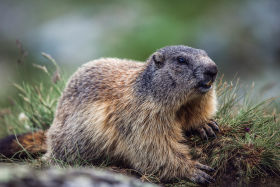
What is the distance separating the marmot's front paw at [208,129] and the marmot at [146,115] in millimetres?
15

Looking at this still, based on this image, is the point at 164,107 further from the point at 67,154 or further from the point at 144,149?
the point at 67,154

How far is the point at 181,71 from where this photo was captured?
17.8ft

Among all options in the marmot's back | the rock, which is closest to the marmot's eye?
the marmot's back

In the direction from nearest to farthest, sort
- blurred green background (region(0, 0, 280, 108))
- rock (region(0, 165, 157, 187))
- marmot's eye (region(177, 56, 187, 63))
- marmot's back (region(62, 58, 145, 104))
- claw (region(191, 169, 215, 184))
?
rock (region(0, 165, 157, 187))
claw (region(191, 169, 215, 184))
marmot's eye (region(177, 56, 187, 63))
marmot's back (region(62, 58, 145, 104))
blurred green background (region(0, 0, 280, 108))

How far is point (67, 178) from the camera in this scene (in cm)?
301

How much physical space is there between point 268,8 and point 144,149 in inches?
510

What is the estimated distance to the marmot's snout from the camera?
514cm

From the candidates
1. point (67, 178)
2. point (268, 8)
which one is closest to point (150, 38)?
point (268, 8)

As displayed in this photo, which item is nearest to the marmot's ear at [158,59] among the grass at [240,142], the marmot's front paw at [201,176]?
the grass at [240,142]

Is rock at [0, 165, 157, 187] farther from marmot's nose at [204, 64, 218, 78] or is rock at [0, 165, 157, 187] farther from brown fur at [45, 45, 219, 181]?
marmot's nose at [204, 64, 218, 78]

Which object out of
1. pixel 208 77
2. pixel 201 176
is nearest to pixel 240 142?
pixel 201 176

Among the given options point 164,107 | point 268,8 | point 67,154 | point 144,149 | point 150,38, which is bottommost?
point 67,154

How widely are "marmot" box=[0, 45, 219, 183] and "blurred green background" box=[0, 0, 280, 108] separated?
745cm

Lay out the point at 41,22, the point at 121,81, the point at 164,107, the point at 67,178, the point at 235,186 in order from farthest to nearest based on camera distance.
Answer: the point at 41,22
the point at 121,81
the point at 164,107
the point at 235,186
the point at 67,178
